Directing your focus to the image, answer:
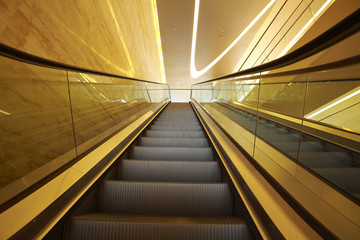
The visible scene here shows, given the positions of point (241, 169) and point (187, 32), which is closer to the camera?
point (241, 169)

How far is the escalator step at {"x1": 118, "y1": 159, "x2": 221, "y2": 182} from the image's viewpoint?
6.64ft

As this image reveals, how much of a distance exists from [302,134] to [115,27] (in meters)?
5.65

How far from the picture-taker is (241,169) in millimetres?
1641

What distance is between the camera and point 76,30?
3.68m

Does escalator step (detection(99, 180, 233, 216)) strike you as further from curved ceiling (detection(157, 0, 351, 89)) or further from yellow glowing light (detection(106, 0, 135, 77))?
curved ceiling (detection(157, 0, 351, 89))

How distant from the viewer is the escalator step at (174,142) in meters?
3.04

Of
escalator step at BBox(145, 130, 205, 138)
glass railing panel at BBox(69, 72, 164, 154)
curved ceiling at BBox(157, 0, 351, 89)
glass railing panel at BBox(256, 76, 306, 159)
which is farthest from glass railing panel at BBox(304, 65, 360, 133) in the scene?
curved ceiling at BBox(157, 0, 351, 89)

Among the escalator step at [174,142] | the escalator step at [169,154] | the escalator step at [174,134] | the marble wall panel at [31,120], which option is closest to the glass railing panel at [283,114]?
the escalator step at [169,154]

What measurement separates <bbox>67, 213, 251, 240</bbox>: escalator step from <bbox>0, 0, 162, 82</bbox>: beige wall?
2.23 m

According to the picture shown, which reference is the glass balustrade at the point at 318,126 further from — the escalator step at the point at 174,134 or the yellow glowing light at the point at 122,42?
the yellow glowing light at the point at 122,42

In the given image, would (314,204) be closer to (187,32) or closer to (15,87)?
(15,87)

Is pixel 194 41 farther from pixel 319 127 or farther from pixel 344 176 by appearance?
pixel 344 176

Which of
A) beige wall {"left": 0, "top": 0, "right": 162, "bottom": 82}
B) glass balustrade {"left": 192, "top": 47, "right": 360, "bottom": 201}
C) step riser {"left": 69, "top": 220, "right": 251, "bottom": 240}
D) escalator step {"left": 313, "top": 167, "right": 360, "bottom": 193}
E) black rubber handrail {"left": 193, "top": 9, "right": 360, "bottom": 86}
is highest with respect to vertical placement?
beige wall {"left": 0, "top": 0, "right": 162, "bottom": 82}

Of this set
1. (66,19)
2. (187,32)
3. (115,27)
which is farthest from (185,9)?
(66,19)
